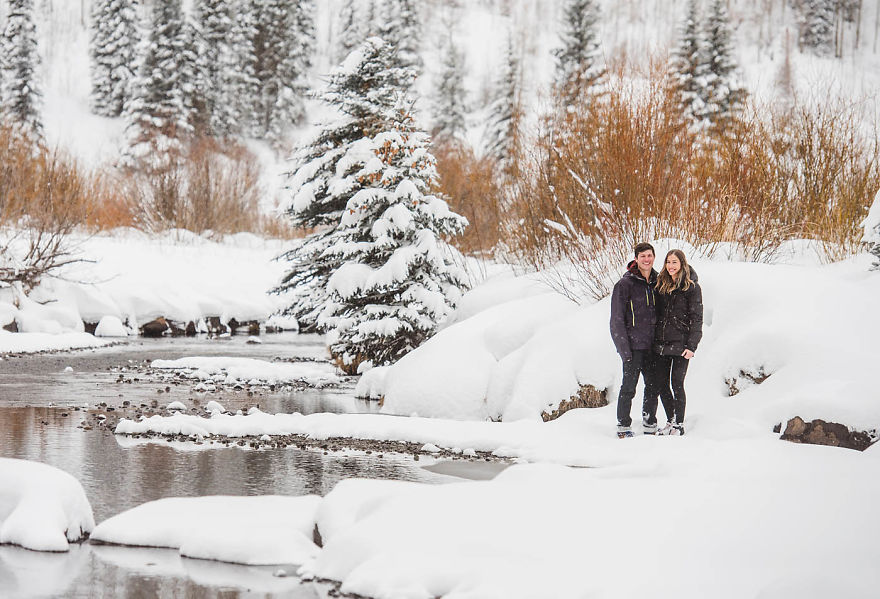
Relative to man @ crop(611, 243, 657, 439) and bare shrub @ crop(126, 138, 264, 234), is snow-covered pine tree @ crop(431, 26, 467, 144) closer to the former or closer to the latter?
bare shrub @ crop(126, 138, 264, 234)

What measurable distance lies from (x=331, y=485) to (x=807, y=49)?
3690 inches

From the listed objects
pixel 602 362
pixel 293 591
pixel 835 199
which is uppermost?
pixel 835 199

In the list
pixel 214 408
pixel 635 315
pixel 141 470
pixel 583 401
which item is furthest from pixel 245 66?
pixel 141 470

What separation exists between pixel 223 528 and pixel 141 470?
8.04 ft

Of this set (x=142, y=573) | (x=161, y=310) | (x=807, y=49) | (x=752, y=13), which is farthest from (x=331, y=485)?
(x=752, y=13)

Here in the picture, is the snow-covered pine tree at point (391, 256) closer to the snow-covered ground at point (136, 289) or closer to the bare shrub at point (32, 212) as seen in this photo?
the snow-covered ground at point (136, 289)

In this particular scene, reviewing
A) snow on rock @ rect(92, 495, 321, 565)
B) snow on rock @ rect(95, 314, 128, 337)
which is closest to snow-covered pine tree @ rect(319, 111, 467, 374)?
snow on rock @ rect(92, 495, 321, 565)

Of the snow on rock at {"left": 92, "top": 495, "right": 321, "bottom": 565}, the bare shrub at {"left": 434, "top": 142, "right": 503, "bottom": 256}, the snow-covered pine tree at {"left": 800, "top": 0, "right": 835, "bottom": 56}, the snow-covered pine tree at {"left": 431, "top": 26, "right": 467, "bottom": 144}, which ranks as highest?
the snow-covered pine tree at {"left": 800, "top": 0, "right": 835, "bottom": 56}

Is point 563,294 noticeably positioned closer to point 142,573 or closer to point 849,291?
point 849,291

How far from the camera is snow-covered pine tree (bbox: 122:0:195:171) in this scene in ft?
176

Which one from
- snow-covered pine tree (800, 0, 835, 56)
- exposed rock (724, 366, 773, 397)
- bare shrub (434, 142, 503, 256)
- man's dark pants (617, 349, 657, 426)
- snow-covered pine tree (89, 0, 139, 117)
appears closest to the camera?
man's dark pants (617, 349, 657, 426)

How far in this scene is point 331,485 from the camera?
25.7 feet

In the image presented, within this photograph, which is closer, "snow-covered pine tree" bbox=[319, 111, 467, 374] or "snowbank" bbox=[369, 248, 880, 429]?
"snowbank" bbox=[369, 248, 880, 429]

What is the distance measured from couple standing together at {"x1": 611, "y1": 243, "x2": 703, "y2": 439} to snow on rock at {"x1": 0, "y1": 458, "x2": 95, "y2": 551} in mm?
5609
